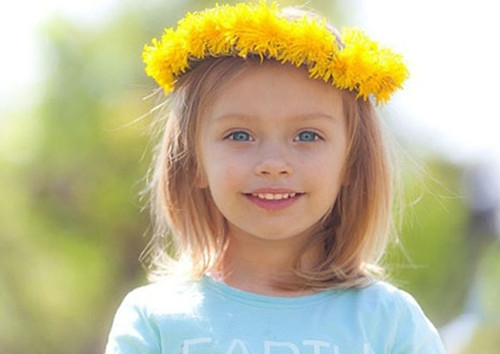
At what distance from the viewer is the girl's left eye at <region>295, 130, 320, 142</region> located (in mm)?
2798

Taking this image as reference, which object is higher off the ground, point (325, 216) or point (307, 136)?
point (307, 136)

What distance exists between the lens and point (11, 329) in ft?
37.1

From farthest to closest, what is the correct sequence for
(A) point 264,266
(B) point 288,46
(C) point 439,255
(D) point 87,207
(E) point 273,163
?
(D) point 87,207 → (C) point 439,255 → (A) point 264,266 → (B) point 288,46 → (E) point 273,163

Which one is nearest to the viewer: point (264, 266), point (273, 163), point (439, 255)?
point (273, 163)

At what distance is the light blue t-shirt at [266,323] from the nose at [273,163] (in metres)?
0.33

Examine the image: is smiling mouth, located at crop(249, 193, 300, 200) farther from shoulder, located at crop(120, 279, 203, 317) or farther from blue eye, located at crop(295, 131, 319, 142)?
shoulder, located at crop(120, 279, 203, 317)

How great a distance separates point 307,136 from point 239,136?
0.17 meters

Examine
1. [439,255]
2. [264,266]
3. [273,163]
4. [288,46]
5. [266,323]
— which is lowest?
[439,255]

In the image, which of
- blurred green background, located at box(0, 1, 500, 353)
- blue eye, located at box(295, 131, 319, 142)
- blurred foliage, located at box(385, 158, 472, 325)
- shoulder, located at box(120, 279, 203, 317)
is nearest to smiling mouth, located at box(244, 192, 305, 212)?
blue eye, located at box(295, 131, 319, 142)

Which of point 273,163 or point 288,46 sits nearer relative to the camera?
point 273,163

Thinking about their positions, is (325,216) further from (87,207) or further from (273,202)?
(87,207)

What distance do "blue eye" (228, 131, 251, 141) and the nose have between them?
61mm

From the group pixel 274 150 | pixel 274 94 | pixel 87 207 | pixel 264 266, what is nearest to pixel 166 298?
pixel 264 266

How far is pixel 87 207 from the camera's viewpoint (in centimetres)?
1127
